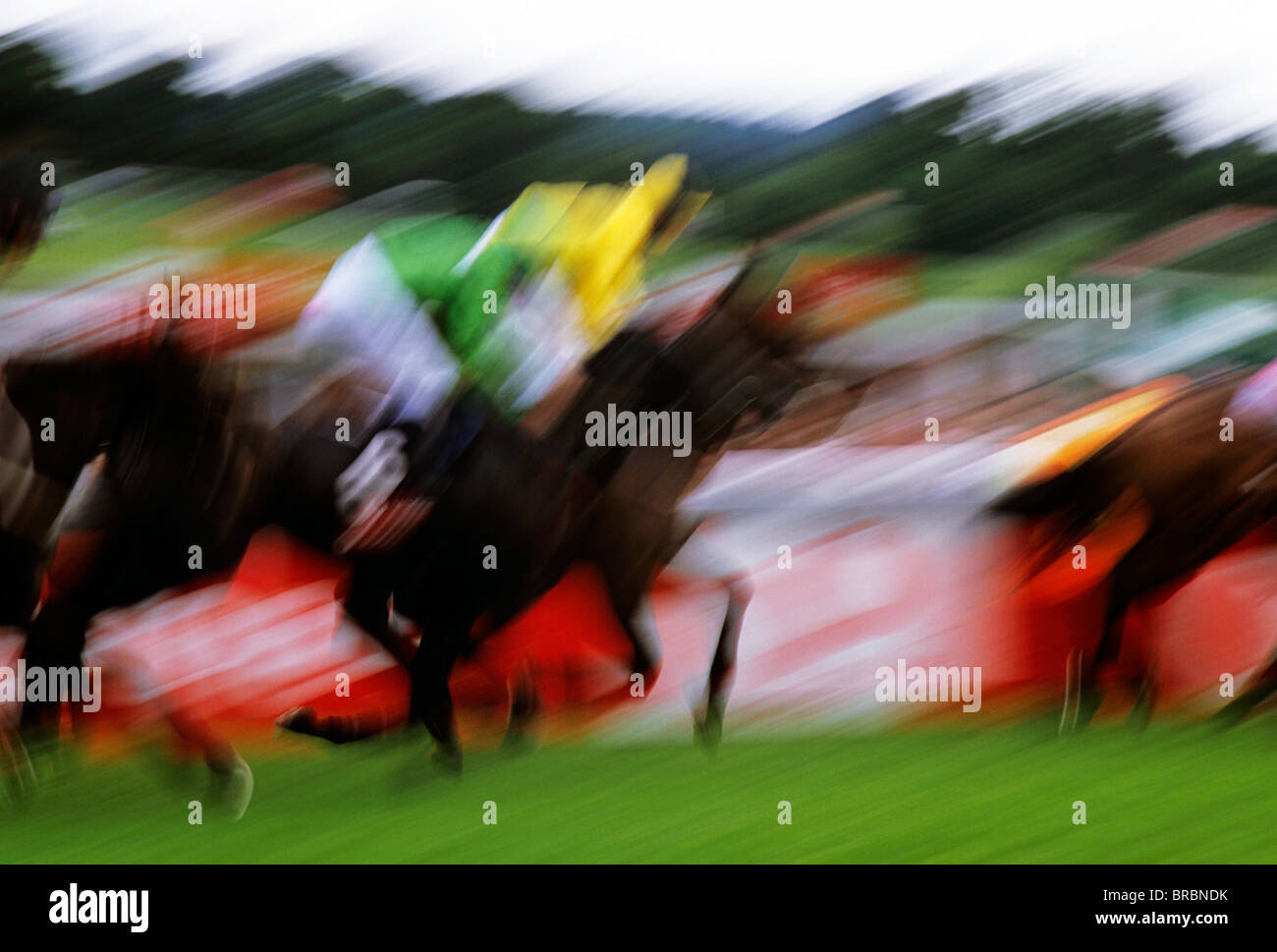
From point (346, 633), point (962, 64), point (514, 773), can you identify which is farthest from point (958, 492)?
point (346, 633)

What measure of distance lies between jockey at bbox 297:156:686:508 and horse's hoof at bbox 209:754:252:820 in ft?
2.73

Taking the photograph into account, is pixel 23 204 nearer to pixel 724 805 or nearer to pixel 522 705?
pixel 522 705

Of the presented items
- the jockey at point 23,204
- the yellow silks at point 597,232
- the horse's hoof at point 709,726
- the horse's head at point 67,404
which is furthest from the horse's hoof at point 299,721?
the jockey at point 23,204

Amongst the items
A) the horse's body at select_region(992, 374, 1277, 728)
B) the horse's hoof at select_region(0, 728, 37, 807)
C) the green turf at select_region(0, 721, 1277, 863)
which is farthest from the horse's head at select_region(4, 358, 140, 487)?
the horse's body at select_region(992, 374, 1277, 728)

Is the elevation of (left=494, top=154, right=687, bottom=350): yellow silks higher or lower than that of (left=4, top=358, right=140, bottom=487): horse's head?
higher

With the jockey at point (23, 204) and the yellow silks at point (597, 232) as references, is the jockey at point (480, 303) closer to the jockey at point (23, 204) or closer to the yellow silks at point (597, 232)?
the yellow silks at point (597, 232)

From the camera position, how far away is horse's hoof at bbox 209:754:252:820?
8.10 ft

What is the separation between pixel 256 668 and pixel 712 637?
3.49 ft

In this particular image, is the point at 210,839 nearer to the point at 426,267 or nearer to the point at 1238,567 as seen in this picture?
A: the point at 426,267

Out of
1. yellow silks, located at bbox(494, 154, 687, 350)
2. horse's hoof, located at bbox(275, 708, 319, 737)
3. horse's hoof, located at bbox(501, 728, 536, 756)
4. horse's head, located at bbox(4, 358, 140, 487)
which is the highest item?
yellow silks, located at bbox(494, 154, 687, 350)

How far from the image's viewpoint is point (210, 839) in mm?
2490

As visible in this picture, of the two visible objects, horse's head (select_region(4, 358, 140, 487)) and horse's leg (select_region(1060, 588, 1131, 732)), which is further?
horse's leg (select_region(1060, 588, 1131, 732))

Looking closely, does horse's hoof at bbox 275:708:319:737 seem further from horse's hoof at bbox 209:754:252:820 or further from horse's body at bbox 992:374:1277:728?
horse's body at bbox 992:374:1277:728

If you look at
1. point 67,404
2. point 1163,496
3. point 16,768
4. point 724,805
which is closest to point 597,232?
point 67,404
